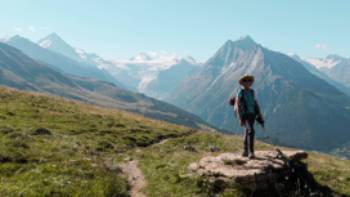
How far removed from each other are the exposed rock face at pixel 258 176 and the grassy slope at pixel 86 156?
1103mm

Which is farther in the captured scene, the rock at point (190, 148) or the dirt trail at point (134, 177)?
the rock at point (190, 148)

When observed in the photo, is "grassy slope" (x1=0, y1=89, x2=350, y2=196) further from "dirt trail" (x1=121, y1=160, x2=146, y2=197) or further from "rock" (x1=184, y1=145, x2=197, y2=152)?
"rock" (x1=184, y1=145, x2=197, y2=152)

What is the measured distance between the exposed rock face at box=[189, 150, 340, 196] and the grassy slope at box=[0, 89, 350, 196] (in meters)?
1.10

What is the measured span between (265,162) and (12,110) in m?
32.1

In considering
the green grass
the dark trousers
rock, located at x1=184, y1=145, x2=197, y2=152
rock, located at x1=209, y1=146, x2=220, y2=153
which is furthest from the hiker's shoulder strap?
rock, located at x1=209, y1=146, x2=220, y2=153

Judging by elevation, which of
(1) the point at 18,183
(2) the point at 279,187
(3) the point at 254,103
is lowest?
(1) the point at 18,183

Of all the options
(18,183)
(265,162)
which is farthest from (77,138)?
(265,162)

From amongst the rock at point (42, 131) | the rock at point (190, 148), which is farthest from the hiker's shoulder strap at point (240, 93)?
the rock at point (42, 131)

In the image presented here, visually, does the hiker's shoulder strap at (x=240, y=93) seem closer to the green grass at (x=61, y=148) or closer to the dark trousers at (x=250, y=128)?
the dark trousers at (x=250, y=128)

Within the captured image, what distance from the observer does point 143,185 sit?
21250 millimetres

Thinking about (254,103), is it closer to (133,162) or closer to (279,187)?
(279,187)

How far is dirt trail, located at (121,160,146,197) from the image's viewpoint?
20.0 metres

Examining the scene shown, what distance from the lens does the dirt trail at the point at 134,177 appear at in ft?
65.5

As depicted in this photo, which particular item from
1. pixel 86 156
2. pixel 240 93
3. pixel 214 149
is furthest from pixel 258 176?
pixel 214 149
